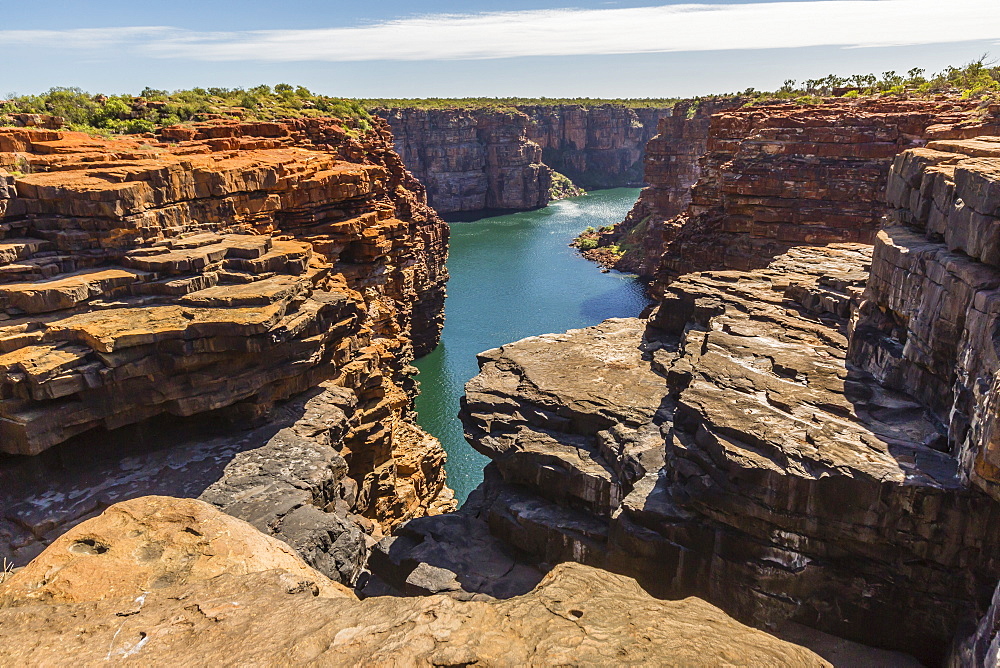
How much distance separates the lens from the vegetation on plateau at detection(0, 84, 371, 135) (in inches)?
1185

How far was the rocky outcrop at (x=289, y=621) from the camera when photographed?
5.84m

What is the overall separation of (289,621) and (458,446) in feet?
73.6

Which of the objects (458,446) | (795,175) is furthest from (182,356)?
(795,175)

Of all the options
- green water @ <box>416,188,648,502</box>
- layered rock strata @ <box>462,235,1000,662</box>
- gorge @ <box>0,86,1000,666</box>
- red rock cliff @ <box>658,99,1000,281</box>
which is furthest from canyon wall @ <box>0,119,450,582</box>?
red rock cliff @ <box>658,99,1000,281</box>

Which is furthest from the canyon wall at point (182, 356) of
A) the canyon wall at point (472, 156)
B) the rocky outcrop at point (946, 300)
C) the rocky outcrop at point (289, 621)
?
the canyon wall at point (472, 156)

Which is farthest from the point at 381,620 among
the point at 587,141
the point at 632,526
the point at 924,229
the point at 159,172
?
the point at 587,141

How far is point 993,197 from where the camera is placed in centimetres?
1067

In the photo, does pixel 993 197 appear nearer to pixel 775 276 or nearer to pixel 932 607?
pixel 932 607

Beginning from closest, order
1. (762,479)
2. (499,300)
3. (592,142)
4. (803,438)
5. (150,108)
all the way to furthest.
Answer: (762,479)
(803,438)
(150,108)
(499,300)
(592,142)

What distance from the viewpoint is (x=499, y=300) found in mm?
49219

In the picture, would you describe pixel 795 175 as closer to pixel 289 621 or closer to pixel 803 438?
pixel 803 438

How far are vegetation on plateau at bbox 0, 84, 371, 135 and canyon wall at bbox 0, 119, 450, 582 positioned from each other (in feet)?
26.1

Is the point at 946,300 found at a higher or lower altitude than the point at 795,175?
lower

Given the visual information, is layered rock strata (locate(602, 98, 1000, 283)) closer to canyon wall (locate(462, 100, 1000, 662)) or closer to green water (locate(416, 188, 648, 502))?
green water (locate(416, 188, 648, 502))
